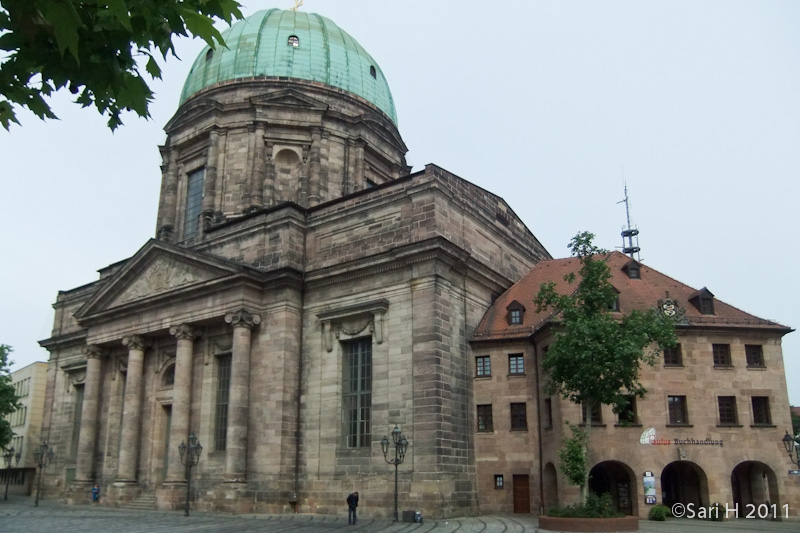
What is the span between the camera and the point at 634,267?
35.3m

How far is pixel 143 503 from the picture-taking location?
36188 millimetres

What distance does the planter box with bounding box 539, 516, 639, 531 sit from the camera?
23.4 metres

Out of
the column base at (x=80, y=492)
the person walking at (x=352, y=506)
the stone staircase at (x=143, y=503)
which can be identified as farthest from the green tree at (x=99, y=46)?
the column base at (x=80, y=492)

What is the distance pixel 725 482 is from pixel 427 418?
1208 cm

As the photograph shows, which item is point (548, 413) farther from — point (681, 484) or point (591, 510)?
point (591, 510)

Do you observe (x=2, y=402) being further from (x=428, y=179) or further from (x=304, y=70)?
(x=428, y=179)

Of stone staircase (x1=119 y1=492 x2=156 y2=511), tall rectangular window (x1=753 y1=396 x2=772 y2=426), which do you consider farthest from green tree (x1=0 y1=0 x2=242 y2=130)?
stone staircase (x1=119 y1=492 x2=156 y2=511)

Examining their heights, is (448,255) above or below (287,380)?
above

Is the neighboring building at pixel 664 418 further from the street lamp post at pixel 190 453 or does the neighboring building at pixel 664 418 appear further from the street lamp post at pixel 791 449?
the street lamp post at pixel 190 453

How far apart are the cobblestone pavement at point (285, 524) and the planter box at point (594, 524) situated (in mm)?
550

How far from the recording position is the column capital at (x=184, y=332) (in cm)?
3631

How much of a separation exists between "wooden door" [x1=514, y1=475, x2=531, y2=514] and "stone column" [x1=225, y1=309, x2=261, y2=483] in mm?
11907

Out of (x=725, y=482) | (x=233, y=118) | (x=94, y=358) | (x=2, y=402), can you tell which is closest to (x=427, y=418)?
(x=725, y=482)

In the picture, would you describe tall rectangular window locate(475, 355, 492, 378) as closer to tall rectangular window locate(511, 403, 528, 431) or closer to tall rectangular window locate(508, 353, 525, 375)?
tall rectangular window locate(508, 353, 525, 375)
